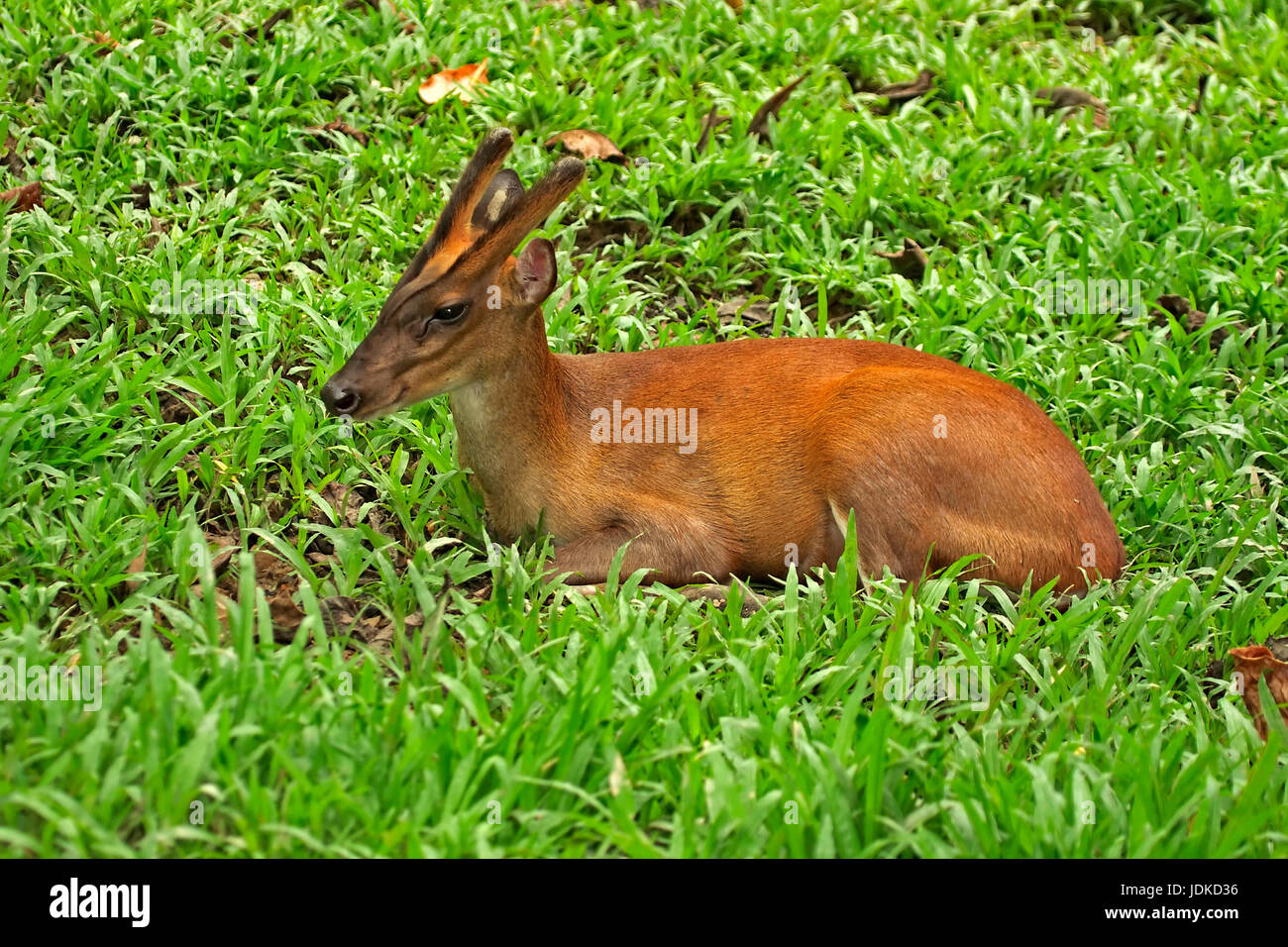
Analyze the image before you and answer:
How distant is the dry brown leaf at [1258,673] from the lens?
170 inches

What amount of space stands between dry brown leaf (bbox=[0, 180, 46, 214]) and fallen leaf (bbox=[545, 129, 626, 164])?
2353 millimetres

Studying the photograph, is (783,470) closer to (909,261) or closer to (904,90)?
(909,261)

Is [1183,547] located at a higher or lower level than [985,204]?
lower

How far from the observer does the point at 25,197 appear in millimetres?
6066

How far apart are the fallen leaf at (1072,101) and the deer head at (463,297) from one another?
443 centimetres

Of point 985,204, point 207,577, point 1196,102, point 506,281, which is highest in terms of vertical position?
point 1196,102

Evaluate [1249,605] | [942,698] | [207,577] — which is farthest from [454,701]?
[1249,605]

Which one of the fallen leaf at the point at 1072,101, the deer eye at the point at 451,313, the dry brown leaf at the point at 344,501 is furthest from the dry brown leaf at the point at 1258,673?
the fallen leaf at the point at 1072,101

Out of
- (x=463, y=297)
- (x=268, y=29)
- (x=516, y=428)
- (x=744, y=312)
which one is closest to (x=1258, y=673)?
(x=516, y=428)

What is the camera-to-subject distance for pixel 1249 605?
4.74 m

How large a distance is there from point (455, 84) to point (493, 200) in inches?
111

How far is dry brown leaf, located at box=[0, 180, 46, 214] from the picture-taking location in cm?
602

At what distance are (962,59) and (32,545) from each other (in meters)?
5.97

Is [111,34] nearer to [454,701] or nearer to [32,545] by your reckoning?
[32,545]
